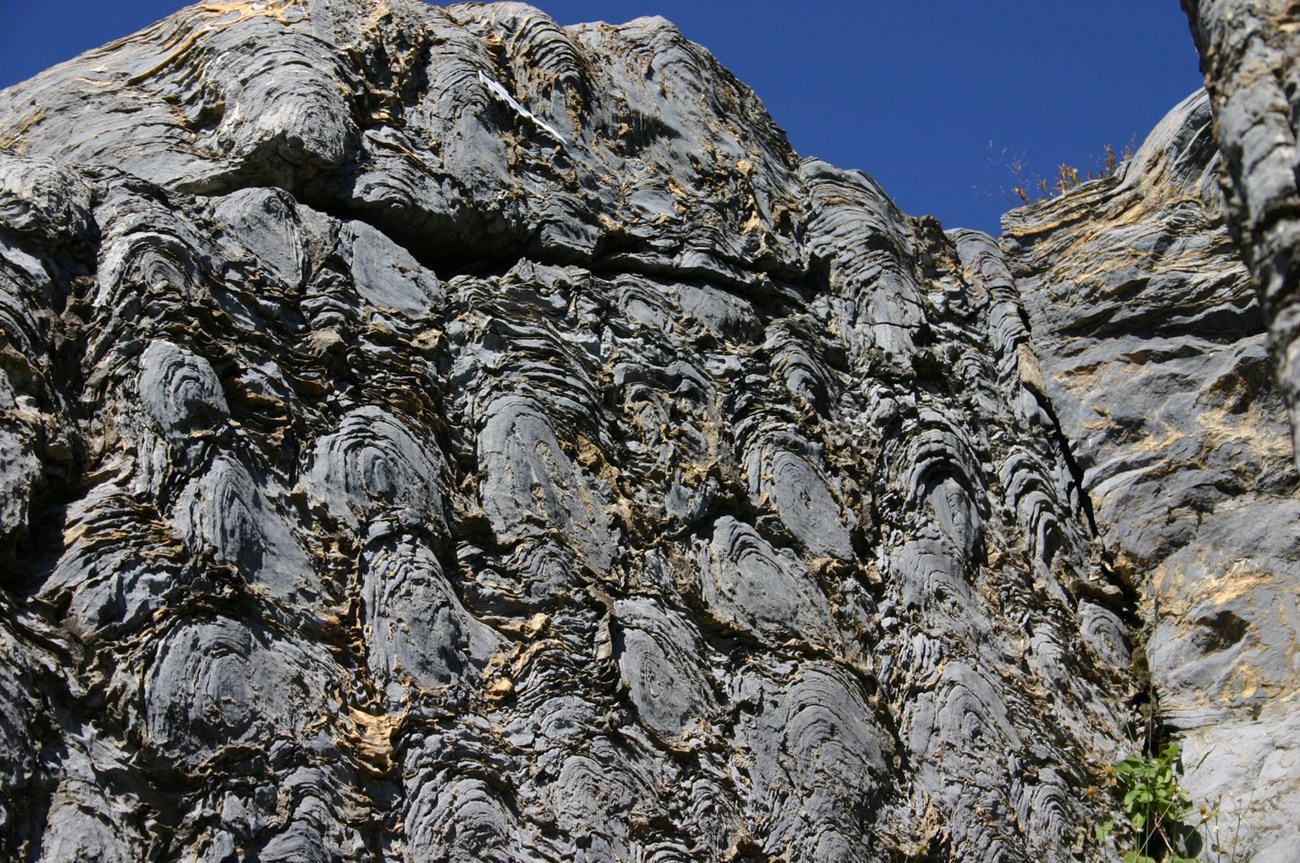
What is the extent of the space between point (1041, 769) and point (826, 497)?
1.73 metres

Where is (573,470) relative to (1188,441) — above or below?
below

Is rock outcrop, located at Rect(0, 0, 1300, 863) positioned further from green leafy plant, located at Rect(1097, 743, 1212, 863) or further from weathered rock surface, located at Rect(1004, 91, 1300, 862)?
green leafy plant, located at Rect(1097, 743, 1212, 863)

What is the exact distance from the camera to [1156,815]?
286 inches

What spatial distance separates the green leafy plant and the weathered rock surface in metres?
0.11

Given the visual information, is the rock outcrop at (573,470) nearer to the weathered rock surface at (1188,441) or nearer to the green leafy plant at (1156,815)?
the weathered rock surface at (1188,441)

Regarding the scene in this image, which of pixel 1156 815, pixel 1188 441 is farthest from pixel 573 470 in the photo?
pixel 1188 441

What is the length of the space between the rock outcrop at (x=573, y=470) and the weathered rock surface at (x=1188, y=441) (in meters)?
0.03

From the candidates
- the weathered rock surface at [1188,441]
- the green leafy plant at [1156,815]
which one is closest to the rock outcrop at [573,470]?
the weathered rock surface at [1188,441]

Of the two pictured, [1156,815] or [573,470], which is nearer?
[573,470]

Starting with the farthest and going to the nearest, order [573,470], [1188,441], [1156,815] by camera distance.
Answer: [1188,441] → [1156,815] → [573,470]

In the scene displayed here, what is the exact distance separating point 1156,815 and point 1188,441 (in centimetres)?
227

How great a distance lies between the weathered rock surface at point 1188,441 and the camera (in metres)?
7.41

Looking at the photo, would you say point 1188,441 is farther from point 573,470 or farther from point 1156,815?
point 573,470

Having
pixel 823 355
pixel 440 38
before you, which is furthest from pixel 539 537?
pixel 440 38
